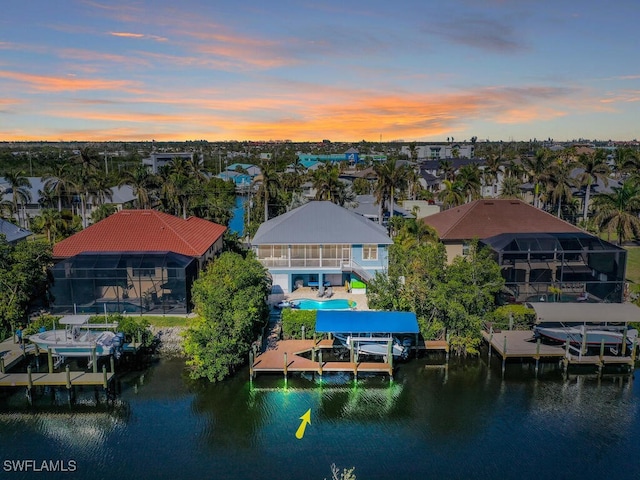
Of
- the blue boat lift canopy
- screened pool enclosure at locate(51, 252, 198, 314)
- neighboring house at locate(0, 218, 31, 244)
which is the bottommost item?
the blue boat lift canopy

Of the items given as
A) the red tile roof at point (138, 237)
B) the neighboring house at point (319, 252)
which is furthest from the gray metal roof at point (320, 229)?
the red tile roof at point (138, 237)

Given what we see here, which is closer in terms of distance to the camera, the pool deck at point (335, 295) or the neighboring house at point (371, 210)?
the pool deck at point (335, 295)

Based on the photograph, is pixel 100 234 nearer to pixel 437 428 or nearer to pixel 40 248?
pixel 40 248

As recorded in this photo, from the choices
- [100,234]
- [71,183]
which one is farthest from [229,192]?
[100,234]

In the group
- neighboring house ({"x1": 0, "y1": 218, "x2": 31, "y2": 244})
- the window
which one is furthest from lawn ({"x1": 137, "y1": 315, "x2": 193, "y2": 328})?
neighboring house ({"x1": 0, "y1": 218, "x2": 31, "y2": 244})

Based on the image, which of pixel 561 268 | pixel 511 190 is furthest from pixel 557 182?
pixel 561 268

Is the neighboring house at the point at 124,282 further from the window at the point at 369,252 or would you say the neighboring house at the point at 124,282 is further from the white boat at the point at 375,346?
the window at the point at 369,252

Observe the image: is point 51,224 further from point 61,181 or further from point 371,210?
point 371,210

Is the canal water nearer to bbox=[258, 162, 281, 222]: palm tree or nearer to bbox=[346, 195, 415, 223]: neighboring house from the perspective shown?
bbox=[258, 162, 281, 222]: palm tree
